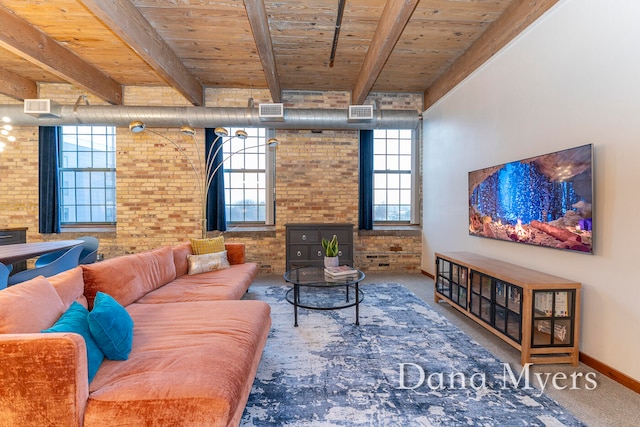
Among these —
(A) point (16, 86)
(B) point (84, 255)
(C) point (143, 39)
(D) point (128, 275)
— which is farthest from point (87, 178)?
(D) point (128, 275)

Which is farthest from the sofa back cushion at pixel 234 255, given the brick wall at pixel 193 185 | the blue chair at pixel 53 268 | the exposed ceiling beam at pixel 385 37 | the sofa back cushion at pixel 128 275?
the exposed ceiling beam at pixel 385 37

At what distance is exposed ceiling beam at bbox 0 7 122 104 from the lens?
3078 millimetres

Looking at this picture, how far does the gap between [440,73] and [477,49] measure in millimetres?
943

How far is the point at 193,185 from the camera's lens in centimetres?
514

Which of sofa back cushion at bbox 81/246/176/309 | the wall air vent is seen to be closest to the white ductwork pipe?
the wall air vent

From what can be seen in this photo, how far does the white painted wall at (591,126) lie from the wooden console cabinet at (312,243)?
6.92 ft

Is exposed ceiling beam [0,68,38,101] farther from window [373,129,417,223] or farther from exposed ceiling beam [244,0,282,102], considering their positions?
window [373,129,417,223]

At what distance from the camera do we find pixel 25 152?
4949mm

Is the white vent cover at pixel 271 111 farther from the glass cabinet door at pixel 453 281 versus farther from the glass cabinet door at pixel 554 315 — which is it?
the glass cabinet door at pixel 554 315

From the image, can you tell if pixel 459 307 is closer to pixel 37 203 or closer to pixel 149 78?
pixel 149 78

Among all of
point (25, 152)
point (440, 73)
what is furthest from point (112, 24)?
point (440, 73)

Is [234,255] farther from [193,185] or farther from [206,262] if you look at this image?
[193,185]

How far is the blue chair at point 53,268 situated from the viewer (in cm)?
302

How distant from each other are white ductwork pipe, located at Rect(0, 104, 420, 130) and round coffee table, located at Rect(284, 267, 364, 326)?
2.55 metres
